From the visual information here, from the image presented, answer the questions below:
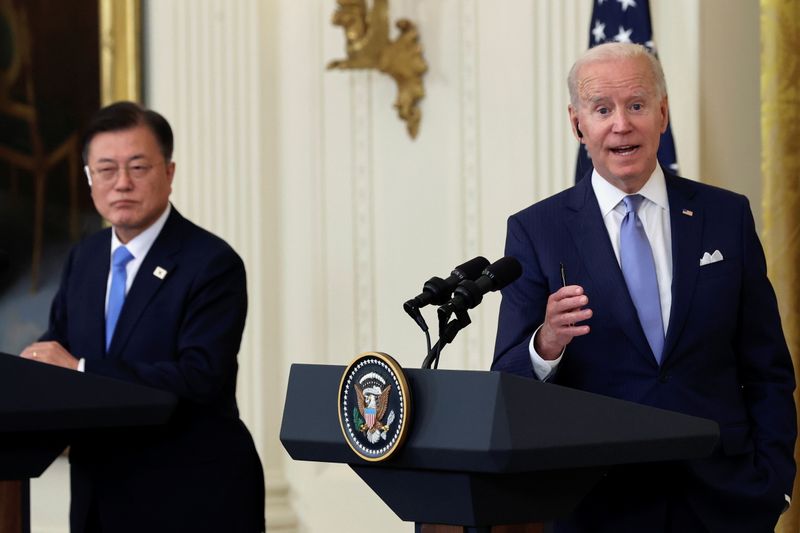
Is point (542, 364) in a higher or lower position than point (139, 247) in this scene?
lower

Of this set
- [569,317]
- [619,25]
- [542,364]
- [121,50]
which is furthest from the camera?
[121,50]

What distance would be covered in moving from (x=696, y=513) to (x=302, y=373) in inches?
38.0

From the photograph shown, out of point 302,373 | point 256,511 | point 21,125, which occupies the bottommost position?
point 256,511

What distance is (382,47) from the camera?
6023 millimetres

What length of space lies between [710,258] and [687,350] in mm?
236

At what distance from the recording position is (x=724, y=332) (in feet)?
10.1

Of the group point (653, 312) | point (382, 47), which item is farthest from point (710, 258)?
point (382, 47)

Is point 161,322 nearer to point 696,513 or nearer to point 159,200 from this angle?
point 159,200

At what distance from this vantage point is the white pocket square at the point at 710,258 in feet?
10.1

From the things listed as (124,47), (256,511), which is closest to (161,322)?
(256,511)

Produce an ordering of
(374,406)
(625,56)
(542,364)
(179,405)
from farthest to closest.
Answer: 1. (179,405)
2. (625,56)
3. (542,364)
4. (374,406)

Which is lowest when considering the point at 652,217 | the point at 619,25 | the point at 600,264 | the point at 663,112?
the point at 600,264

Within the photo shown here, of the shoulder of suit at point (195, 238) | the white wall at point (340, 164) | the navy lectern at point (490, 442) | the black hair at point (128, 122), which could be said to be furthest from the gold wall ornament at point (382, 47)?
the navy lectern at point (490, 442)

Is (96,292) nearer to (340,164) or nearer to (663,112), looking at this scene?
(663,112)
